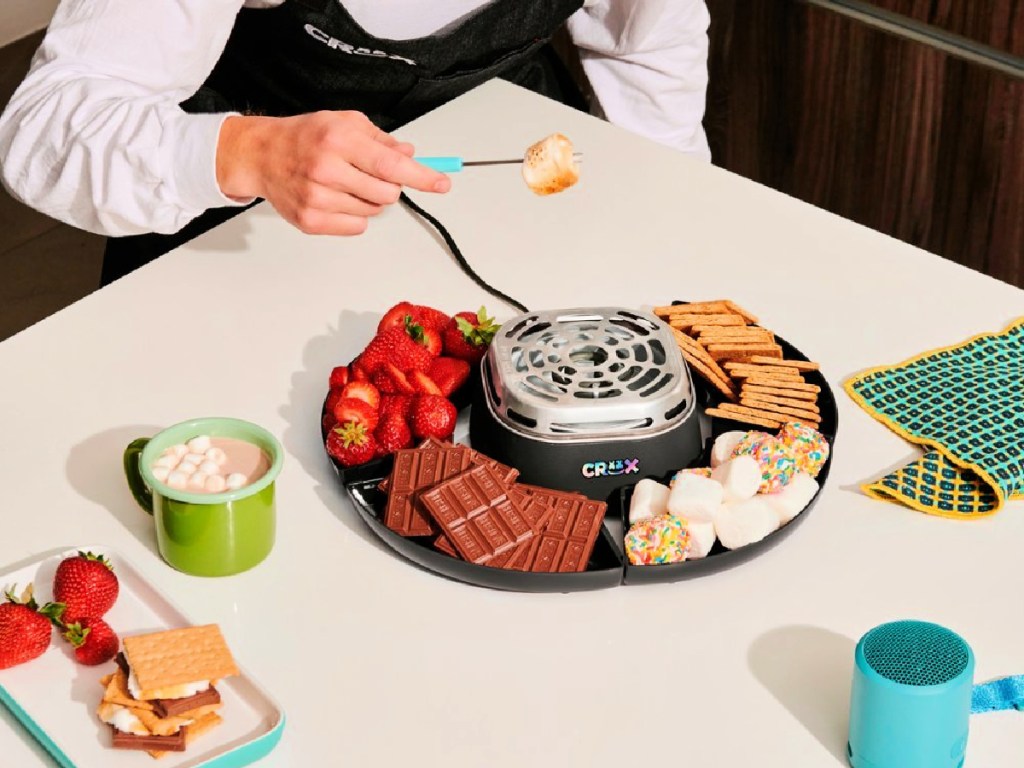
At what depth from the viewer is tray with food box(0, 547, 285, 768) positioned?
1092 millimetres

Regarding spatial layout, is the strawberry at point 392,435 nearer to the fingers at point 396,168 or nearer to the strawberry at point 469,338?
the strawberry at point 469,338

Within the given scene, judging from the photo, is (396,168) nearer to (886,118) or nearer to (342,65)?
(342,65)

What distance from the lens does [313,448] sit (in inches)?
56.1

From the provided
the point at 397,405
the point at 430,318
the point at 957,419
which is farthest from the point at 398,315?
the point at 957,419

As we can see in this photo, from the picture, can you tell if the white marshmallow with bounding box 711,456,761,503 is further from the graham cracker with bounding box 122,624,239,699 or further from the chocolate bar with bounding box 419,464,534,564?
the graham cracker with bounding box 122,624,239,699

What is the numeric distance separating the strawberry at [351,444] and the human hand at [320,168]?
0.27 metres

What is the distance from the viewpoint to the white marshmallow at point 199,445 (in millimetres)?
1288

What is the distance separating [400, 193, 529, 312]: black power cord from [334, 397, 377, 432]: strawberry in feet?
0.96

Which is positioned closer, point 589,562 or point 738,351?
point 589,562

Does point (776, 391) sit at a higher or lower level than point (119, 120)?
lower

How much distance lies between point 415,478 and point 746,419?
33 cm

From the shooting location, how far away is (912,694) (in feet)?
3.39

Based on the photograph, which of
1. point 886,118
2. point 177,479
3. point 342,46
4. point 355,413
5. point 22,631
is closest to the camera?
point 22,631

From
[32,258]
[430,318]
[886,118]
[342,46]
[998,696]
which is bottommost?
[32,258]
